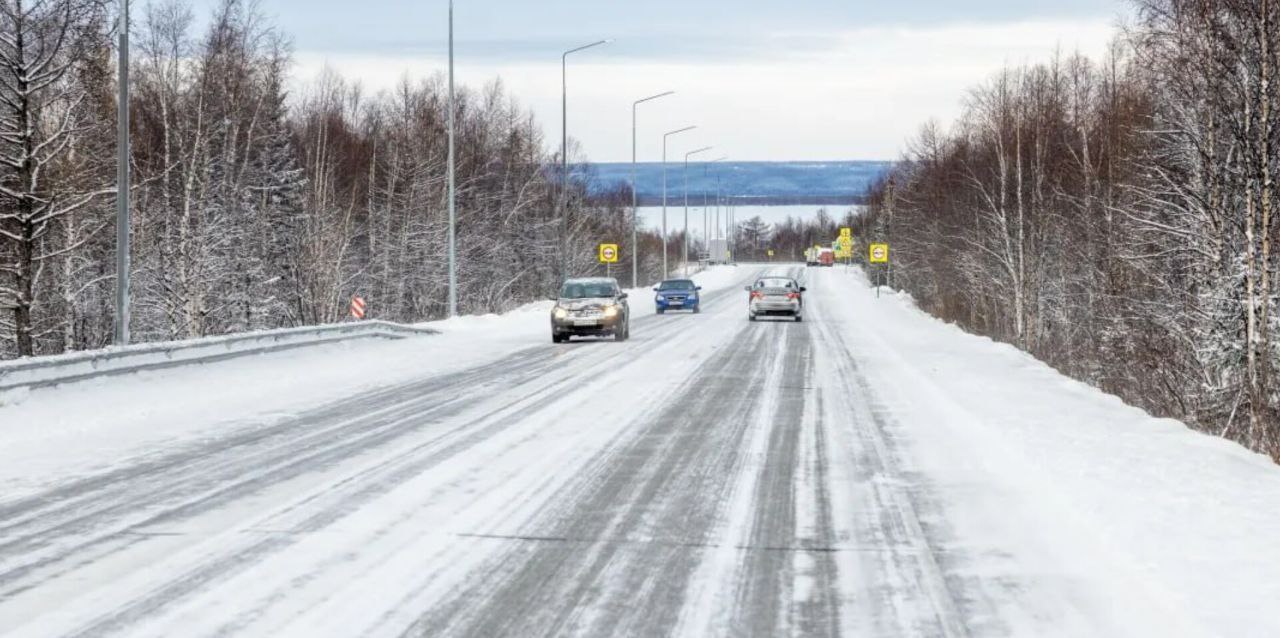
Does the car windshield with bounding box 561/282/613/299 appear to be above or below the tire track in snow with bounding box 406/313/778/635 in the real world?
above

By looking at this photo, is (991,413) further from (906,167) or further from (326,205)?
Answer: (906,167)

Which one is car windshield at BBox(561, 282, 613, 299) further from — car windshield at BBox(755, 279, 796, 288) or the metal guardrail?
car windshield at BBox(755, 279, 796, 288)

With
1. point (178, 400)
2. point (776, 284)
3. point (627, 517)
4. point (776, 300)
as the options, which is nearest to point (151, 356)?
point (178, 400)

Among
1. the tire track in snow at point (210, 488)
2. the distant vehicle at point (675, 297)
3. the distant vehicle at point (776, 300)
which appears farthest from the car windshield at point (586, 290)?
the distant vehicle at point (675, 297)

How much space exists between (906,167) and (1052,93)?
40.9 meters

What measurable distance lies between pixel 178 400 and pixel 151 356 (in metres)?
2.10

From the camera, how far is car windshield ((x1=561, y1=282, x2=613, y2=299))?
30.6 metres

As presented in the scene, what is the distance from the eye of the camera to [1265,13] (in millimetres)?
20719

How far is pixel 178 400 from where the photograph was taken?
52.4ft

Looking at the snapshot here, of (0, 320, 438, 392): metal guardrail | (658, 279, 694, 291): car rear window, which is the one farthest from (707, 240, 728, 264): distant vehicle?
(0, 320, 438, 392): metal guardrail

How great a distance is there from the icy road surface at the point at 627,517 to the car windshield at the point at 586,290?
549 inches

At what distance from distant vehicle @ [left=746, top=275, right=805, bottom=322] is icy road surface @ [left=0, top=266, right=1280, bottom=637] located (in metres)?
24.1

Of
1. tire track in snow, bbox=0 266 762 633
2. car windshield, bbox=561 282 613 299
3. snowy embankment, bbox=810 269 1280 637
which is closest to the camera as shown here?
snowy embankment, bbox=810 269 1280 637

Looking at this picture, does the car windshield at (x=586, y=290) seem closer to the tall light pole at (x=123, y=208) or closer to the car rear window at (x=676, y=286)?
the tall light pole at (x=123, y=208)
